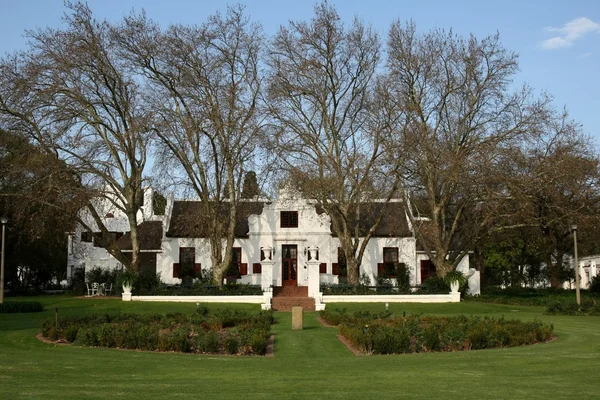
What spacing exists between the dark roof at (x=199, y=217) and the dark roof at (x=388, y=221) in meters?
4.73

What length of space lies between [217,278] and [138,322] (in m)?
17.5

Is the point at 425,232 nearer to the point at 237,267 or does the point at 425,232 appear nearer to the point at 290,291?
the point at 290,291

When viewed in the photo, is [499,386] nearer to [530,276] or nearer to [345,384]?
[345,384]

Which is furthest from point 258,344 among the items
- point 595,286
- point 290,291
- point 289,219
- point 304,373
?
point 595,286

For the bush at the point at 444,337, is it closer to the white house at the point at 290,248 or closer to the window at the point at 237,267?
the white house at the point at 290,248

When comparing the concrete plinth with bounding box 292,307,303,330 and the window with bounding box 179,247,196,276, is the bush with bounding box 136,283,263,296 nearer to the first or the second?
the window with bounding box 179,247,196,276

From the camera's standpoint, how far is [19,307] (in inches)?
1195

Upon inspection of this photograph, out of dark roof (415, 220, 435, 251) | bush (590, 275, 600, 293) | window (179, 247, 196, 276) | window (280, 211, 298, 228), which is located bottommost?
bush (590, 275, 600, 293)

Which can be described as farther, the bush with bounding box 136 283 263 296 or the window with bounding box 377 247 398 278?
the window with bounding box 377 247 398 278

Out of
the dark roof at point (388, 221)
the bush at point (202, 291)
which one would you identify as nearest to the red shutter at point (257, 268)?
the dark roof at point (388, 221)

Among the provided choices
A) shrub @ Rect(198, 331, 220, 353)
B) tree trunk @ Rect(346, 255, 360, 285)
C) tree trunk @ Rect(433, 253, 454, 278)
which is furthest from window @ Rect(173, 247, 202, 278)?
shrub @ Rect(198, 331, 220, 353)

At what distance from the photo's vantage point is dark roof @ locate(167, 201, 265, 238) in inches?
1529

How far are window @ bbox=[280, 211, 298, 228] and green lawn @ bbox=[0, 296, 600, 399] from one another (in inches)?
946

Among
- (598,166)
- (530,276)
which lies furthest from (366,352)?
(530,276)
